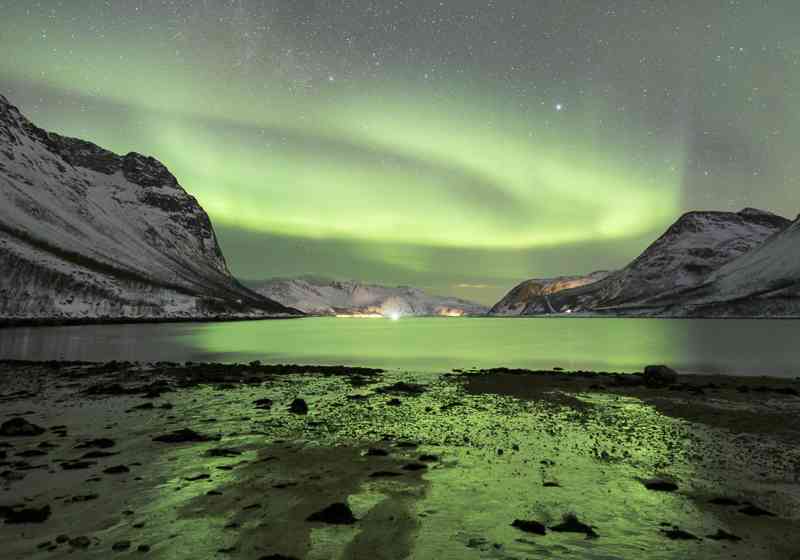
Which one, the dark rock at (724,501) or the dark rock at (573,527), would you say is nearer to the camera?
the dark rock at (573,527)

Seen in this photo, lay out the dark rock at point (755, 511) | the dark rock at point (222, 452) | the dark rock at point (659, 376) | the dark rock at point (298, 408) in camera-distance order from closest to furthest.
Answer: the dark rock at point (755, 511)
the dark rock at point (222, 452)
the dark rock at point (298, 408)
the dark rock at point (659, 376)

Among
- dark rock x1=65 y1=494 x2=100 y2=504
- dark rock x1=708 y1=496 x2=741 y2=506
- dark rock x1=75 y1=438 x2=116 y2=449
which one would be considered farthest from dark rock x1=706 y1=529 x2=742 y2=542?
dark rock x1=75 y1=438 x2=116 y2=449

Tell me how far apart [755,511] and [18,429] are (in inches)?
956

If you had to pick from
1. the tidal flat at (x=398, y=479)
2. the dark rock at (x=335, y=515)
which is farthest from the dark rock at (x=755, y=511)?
the dark rock at (x=335, y=515)

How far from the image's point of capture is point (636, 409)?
27.1m

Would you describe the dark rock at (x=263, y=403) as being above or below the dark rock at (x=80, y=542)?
above

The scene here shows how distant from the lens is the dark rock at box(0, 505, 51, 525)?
11039 millimetres

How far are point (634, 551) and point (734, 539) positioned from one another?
241 centimetres

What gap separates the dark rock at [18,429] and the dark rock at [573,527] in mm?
19552

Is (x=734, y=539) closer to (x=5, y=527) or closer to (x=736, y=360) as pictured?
(x=5, y=527)

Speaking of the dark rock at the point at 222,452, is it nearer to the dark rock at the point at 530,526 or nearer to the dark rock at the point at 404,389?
the dark rock at the point at 530,526

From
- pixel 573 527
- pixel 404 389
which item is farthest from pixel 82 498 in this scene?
pixel 404 389

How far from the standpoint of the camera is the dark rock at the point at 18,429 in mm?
19266

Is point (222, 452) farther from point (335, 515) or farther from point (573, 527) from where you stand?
point (573, 527)
